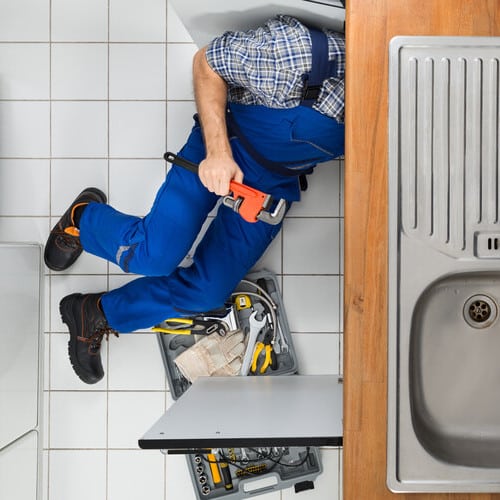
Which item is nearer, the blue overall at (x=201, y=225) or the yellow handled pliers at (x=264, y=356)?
the blue overall at (x=201, y=225)

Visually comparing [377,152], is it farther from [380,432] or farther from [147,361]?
[147,361]

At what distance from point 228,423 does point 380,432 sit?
14.6 inches

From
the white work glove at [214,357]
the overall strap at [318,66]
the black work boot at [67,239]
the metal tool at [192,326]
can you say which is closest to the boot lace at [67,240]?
the black work boot at [67,239]

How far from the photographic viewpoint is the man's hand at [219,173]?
1.35 metres

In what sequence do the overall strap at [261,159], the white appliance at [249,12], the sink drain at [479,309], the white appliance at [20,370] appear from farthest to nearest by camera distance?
the white appliance at [20,370]
the overall strap at [261,159]
the white appliance at [249,12]
the sink drain at [479,309]

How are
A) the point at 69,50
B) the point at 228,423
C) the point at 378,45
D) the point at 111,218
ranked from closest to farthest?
the point at 378,45 < the point at 228,423 < the point at 111,218 < the point at 69,50

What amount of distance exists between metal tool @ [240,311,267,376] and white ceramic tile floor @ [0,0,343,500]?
0.15m

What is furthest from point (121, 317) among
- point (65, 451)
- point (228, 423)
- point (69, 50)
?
point (69, 50)

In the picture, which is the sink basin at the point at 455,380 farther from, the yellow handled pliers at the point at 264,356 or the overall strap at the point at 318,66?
the yellow handled pliers at the point at 264,356

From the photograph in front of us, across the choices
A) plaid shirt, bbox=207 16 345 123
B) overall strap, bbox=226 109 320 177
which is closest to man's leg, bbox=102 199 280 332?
overall strap, bbox=226 109 320 177

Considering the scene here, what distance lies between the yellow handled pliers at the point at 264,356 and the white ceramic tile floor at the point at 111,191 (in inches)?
4.6

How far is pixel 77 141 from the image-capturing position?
191 centimetres

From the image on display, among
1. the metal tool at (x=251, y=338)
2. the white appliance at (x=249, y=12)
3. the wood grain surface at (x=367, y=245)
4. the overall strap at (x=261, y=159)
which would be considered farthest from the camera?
the metal tool at (x=251, y=338)

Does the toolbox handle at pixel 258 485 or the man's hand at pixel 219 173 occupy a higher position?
the man's hand at pixel 219 173
